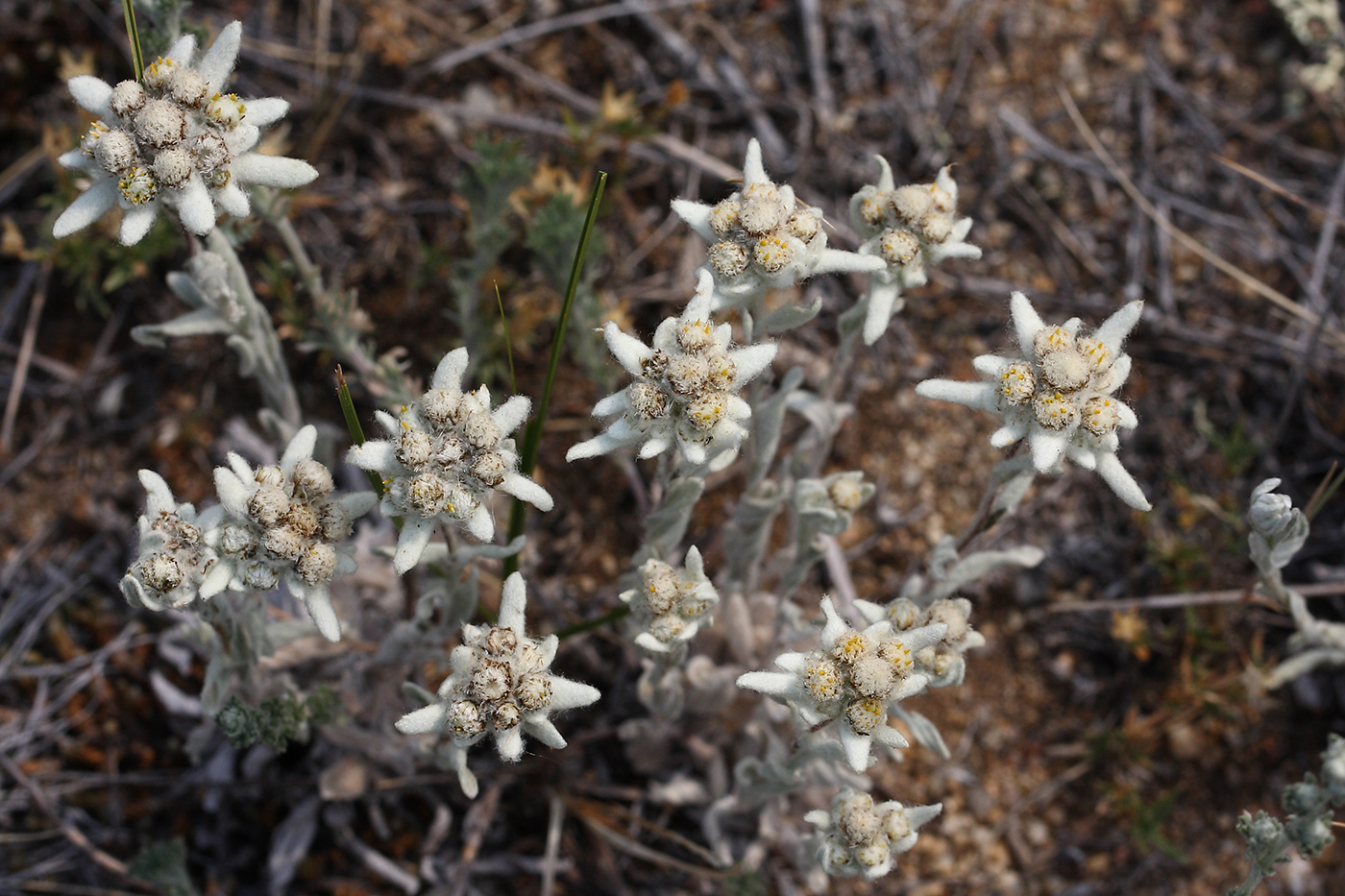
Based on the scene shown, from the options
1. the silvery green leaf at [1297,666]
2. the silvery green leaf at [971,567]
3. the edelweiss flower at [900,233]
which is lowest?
the silvery green leaf at [1297,666]

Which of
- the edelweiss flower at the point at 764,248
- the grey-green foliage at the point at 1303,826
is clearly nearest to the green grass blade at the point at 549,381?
the edelweiss flower at the point at 764,248

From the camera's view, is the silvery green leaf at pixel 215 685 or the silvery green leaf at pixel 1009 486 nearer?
the silvery green leaf at pixel 1009 486

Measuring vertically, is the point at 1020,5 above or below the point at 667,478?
above

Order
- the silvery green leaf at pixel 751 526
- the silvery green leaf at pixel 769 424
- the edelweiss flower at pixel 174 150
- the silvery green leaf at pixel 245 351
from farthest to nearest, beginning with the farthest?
the silvery green leaf at pixel 751 526 → the silvery green leaf at pixel 245 351 → the silvery green leaf at pixel 769 424 → the edelweiss flower at pixel 174 150

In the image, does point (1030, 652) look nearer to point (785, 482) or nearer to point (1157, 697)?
point (1157, 697)

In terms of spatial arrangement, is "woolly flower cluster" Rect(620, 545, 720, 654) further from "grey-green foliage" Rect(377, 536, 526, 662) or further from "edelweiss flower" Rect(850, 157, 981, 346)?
"edelweiss flower" Rect(850, 157, 981, 346)

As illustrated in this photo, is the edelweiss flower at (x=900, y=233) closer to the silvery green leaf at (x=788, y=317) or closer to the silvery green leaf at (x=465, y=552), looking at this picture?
the silvery green leaf at (x=788, y=317)

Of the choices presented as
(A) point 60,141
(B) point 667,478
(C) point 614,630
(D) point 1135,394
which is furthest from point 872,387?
(A) point 60,141
